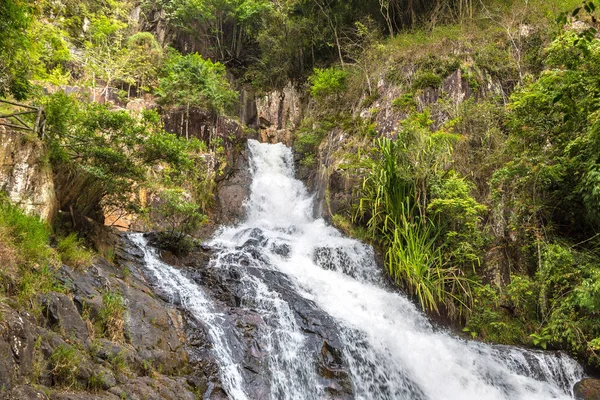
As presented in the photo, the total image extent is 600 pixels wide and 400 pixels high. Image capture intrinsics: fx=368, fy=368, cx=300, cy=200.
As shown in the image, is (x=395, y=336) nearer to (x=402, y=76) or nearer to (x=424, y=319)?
(x=424, y=319)

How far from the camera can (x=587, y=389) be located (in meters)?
6.62

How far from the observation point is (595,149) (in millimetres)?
7184

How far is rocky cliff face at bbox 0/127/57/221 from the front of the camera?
524cm

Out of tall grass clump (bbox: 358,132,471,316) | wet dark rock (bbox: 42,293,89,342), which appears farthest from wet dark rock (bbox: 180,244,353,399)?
tall grass clump (bbox: 358,132,471,316)

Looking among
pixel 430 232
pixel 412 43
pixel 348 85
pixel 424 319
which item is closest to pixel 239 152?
pixel 348 85

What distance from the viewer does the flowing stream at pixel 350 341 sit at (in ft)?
19.7

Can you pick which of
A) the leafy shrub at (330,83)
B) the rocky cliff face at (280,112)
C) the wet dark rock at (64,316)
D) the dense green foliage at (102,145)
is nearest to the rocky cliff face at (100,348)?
the wet dark rock at (64,316)

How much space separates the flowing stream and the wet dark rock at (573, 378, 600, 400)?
0.12m

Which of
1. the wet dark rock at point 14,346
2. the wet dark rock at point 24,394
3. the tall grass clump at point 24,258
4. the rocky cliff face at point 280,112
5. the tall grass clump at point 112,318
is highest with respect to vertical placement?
the rocky cliff face at point 280,112

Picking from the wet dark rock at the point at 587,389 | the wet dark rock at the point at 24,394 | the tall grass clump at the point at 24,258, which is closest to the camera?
the wet dark rock at the point at 24,394

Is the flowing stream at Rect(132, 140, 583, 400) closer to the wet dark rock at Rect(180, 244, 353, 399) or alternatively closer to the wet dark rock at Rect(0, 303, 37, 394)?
the wet dark rock at Rect(180, 244, 353, 399)

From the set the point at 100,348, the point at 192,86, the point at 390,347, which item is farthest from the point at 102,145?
the point at 192,86

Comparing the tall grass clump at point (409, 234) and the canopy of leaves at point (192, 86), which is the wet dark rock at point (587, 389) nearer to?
the tall grass clump at point (409, 234)

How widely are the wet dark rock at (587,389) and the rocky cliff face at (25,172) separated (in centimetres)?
952
